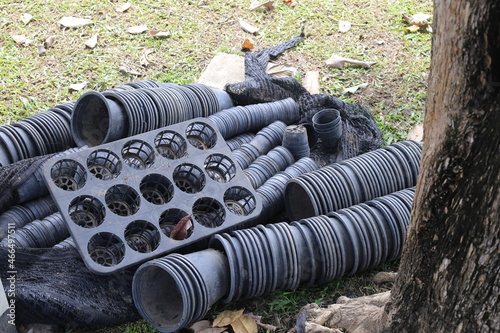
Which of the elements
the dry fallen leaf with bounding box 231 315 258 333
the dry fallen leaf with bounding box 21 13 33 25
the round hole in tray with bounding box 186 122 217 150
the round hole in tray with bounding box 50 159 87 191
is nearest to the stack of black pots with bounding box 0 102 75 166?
the round hole in tray with bounding box 50 159 87 191

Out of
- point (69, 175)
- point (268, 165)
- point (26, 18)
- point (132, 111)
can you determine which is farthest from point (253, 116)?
point (26, 18)

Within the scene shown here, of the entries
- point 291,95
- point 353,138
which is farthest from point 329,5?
point 353,138

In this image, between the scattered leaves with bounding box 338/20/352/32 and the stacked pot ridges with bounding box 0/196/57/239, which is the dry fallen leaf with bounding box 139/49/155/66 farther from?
the stacked pot ridges with bounding box 0/196/57/239

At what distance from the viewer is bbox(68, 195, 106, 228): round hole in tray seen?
3.78m

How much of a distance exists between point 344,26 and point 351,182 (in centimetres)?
327

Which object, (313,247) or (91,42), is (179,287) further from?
(91,42)

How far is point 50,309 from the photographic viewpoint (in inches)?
135

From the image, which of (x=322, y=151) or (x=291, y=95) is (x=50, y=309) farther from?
(x=291, y=95)

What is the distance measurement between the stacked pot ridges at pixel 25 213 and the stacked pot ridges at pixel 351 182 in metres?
1.66

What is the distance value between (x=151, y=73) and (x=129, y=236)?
2.74 metres

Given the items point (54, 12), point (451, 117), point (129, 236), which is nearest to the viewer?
point (451, 117)

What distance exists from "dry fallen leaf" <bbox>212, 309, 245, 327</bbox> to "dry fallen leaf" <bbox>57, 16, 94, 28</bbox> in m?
4.52

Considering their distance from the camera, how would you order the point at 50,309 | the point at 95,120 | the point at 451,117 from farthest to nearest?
1. the point at 95,120
2. the point at 50,309
3. the point at 451,117

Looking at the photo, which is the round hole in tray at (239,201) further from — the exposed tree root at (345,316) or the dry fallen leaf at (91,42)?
the dry fallen leaf at (91,42)
